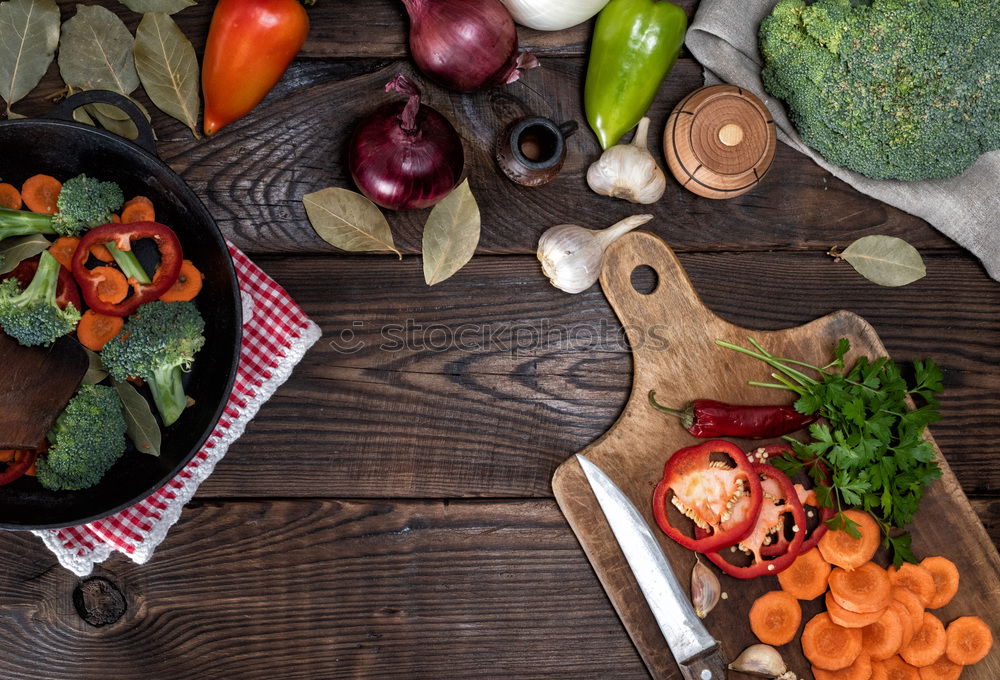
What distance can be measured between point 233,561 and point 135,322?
0.50 metres

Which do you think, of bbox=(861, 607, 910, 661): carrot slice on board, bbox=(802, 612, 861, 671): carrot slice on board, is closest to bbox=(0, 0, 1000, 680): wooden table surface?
bbox=(802, 612, 861, 671): carrot slice on board

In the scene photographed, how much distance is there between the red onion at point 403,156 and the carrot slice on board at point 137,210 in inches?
13.6

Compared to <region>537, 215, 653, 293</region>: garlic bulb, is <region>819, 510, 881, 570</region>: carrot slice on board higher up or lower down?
lower down

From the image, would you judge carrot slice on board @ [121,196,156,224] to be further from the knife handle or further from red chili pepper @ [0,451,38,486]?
the knife handle

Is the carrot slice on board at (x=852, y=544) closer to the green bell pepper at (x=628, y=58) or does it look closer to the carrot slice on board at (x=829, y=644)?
the carrot slice on board at (x=829, y=644)

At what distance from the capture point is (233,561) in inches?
54.4

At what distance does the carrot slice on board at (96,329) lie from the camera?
1.18 m

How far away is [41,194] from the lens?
1.22 meters

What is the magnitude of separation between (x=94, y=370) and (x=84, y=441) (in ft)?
0.42

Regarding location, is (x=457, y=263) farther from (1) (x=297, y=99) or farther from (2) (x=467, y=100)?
(1) (x=297, y=99)

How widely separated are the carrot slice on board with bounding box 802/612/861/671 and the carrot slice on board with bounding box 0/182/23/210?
157cm

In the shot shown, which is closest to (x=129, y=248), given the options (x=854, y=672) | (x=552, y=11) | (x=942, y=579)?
(x=552, y=11)

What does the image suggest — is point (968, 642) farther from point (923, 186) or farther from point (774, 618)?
point (923, 186)

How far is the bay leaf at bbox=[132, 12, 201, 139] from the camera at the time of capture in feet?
4.35
